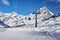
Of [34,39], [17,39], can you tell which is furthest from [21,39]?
[34,39]

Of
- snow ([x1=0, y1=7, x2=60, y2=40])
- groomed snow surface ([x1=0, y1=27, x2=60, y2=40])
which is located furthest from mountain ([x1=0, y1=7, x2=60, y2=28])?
groomed snow surface ([x1=0, y1=27, x2=60, y2=40])

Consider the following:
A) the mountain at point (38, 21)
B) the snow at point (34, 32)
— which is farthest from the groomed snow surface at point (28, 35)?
the mountain at point (38, 21)

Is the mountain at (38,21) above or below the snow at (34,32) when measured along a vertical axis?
above

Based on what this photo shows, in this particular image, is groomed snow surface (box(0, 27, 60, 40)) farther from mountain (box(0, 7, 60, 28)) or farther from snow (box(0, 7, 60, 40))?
mountain (box(0, 7, 60, 28))

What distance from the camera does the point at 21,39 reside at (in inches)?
130

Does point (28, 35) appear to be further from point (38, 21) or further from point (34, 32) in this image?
point (38, 21)

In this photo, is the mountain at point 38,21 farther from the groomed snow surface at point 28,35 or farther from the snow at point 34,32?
the groomed snow surface at point 28,35

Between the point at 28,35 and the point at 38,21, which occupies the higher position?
the point at 38,21

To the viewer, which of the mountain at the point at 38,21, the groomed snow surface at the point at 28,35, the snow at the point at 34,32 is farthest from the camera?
the mountain at the point at 38,21

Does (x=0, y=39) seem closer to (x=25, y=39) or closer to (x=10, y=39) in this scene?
(x=10, y=39)

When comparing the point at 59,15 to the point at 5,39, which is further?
the point at 59,15

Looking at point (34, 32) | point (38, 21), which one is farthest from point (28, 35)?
point (38, 21)

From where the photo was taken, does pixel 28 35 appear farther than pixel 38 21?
No

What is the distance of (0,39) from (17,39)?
40 cm
